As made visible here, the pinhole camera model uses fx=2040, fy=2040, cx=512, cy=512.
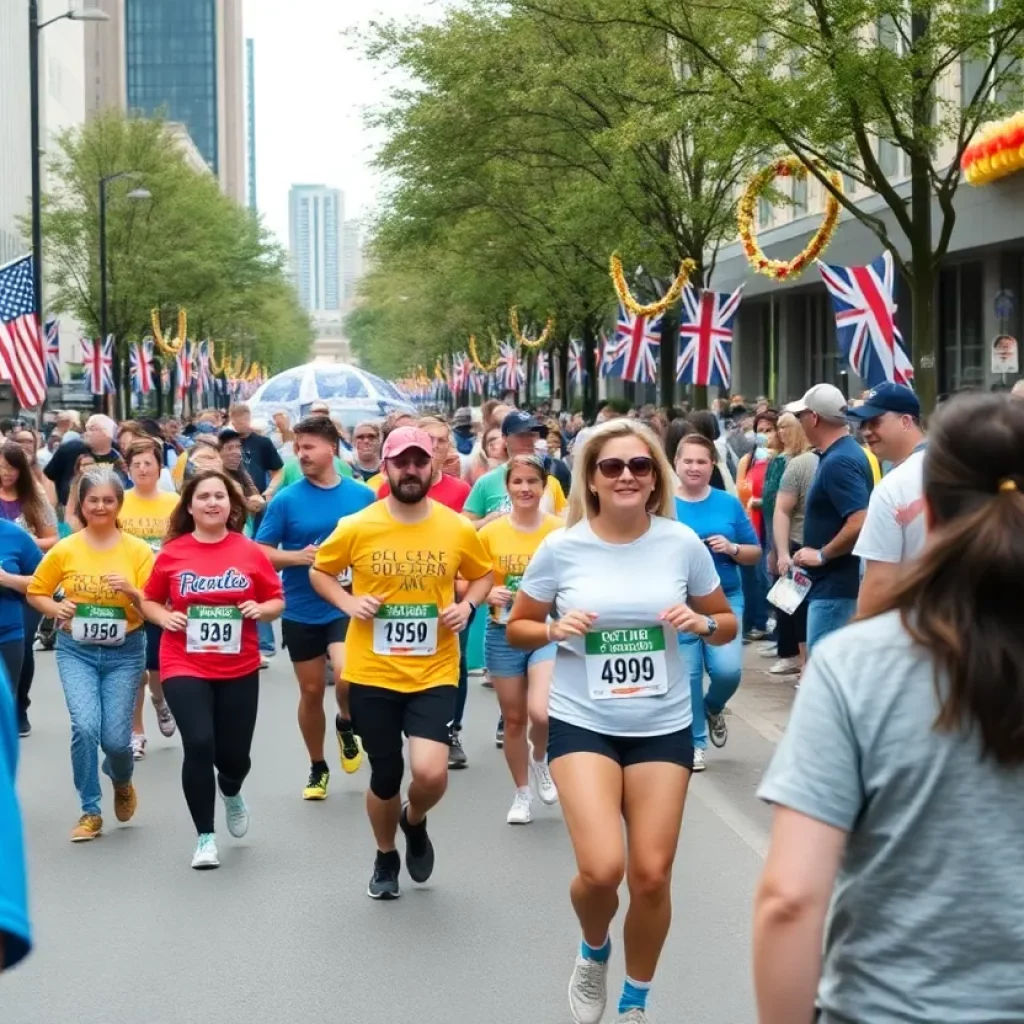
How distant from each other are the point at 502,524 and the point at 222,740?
6.29 feet

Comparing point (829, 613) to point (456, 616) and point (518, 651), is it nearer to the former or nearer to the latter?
point (518, 651)

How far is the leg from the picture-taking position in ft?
26.8

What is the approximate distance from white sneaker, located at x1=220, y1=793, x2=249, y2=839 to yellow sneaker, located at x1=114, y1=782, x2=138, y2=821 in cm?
62

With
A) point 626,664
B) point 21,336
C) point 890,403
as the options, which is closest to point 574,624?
point 626,664

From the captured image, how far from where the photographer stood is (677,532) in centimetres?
612

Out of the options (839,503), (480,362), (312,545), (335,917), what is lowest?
(335,917)

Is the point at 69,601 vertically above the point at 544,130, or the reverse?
the point at 544,130

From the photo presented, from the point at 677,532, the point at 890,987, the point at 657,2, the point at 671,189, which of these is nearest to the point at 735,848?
the point at 677,532

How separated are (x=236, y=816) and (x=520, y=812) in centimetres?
131

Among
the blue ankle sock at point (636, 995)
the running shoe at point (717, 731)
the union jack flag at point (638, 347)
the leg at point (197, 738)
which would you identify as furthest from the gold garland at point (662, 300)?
Result: the blue ankle sock at point (636, 995)

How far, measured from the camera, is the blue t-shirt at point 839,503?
9.81 meters

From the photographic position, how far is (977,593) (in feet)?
8.68

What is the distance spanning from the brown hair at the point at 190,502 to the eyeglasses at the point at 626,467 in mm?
2945

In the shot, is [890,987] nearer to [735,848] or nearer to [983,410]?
[983,410]
